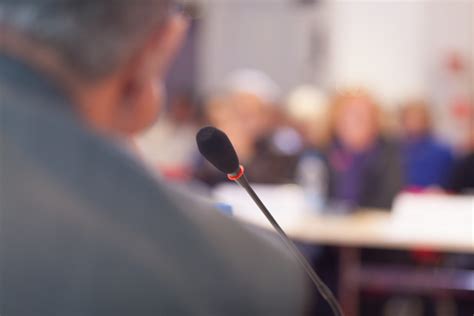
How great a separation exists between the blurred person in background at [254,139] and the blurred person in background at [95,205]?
2050 millimetres

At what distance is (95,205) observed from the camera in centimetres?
38

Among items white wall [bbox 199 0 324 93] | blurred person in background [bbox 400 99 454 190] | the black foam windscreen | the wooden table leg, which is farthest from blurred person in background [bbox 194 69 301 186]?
white wall [bbox 199 0 324 93]

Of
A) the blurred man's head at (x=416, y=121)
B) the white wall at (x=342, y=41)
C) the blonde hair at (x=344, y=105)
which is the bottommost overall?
the blonde hair at (x=344, y=105)

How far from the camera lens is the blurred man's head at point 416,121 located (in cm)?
326

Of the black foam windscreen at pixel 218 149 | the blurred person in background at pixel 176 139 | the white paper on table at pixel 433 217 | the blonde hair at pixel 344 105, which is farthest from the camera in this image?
the blurred person in background at pixel 176 139

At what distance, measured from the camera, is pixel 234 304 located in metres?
0.42

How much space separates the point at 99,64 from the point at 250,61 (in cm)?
518

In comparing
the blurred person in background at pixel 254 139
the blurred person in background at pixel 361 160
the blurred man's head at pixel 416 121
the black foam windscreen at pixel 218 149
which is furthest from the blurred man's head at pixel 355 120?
the black foam windscreen at pixel 218 149

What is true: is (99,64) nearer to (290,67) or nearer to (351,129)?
(351,129)

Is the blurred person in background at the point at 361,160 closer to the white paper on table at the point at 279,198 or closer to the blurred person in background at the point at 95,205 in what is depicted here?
the white paper on table at the point at 279,198

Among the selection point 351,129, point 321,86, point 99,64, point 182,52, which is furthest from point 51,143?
point 182,52

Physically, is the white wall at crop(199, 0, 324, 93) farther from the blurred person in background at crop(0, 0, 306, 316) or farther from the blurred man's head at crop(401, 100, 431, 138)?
the blurred person in background at crop(0, 0, 306, 316)

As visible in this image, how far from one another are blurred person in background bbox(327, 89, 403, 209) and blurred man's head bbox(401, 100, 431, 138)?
648 mm

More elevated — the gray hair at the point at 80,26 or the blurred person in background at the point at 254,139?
the blurred person in background at the point at 254,139
